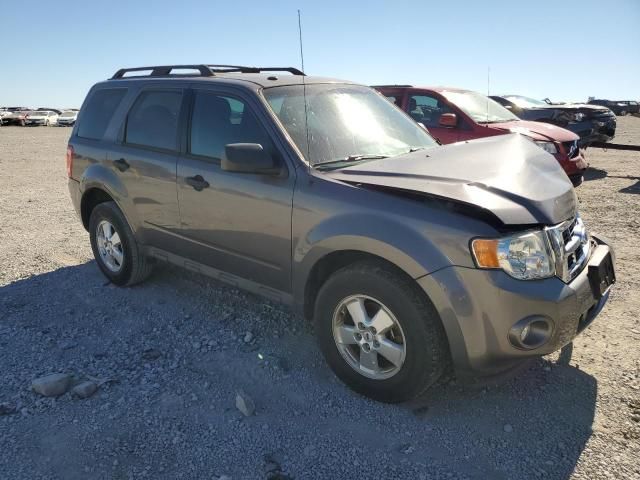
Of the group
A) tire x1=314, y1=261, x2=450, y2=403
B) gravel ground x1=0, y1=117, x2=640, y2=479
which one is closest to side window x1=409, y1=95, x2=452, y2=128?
gravel ground x1=0, y1=117, x2=640, y2=479

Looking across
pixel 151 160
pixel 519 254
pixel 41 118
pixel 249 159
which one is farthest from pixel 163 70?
pixel 41 118

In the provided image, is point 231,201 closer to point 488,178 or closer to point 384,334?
point 384,334

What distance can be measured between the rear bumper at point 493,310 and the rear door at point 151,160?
2.28m

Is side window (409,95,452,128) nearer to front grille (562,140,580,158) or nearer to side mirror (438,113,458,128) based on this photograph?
side mirror (438,113,458,128)

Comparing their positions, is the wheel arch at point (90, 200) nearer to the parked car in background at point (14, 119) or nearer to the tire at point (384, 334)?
the tire at point (384, 334)

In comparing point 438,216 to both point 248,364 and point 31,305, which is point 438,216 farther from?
point 31,305

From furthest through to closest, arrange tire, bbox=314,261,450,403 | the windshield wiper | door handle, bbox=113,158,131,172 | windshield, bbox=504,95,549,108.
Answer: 1. windshield, bbox=504,95,549,108
2. door handle, bbox=113,158,131,172
3. the windshield wiper
4. tire, bbox=314,261,450,403

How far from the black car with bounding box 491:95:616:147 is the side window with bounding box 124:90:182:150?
9665mm

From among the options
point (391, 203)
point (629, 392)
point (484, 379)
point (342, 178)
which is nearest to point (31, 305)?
point (342, 178)

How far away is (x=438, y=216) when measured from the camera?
8.81ft

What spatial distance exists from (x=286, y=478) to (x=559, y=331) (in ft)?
5.01

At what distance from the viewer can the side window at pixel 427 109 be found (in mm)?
8047

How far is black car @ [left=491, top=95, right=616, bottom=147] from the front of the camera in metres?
11.5

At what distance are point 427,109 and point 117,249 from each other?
526 cm
